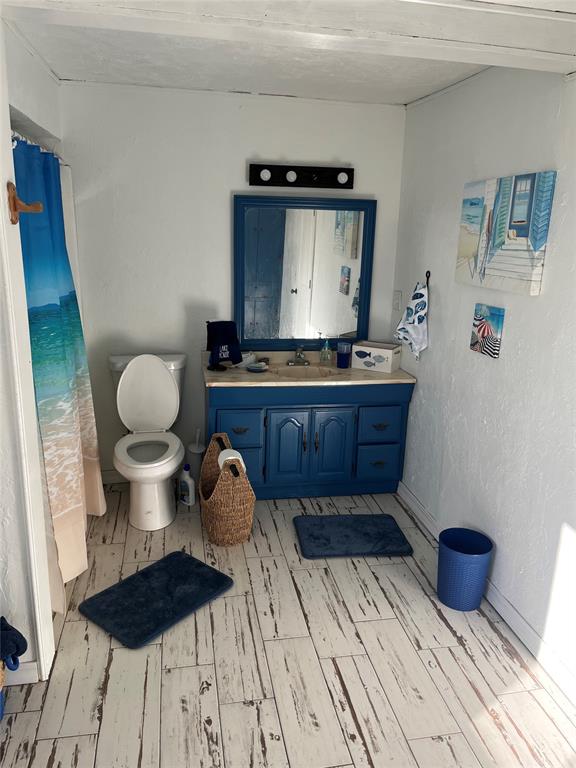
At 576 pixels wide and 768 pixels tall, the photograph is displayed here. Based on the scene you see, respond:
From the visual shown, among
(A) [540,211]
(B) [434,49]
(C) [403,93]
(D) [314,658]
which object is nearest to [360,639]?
(D) [314,658]

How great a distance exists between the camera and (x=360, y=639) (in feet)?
8.25

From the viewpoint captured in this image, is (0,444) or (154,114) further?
(154,114)

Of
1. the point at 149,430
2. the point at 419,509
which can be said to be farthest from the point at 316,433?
the point at 149,430

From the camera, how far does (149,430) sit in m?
3.53

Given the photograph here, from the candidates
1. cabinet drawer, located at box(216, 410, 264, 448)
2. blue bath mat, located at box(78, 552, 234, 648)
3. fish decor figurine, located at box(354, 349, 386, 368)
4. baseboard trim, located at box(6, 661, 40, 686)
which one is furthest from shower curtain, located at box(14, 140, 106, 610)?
fish decor figurine, located at box(354, 349, 386, 368)

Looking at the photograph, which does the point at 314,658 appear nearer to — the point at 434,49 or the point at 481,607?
the point at 481,607

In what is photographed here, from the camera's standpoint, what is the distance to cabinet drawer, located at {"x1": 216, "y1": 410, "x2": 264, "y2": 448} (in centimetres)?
344

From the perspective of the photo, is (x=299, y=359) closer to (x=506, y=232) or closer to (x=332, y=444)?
(x=332, y=444)

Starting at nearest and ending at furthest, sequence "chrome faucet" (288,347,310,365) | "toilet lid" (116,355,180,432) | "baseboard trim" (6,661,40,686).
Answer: "baseboard trim" (6,661,40,686)
"toilet lid" (116,355,180,432)
"chrome faucet" (288,347,310,365)

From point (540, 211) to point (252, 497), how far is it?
6.36 ft

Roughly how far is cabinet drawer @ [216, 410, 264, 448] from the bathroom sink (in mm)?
375

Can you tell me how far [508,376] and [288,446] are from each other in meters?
1.45

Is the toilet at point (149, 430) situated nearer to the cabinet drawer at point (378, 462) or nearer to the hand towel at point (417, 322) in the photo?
the cabinet drawer at point (378, 462)

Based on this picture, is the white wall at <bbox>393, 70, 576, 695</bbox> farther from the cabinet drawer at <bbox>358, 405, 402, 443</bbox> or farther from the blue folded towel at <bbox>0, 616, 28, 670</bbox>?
the blue folded towel at <bbox>0, 616, 28, 670</bbox>
